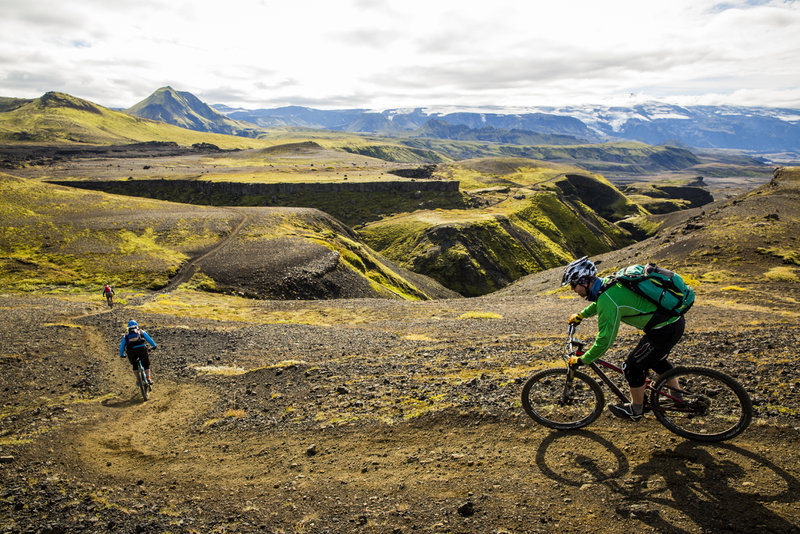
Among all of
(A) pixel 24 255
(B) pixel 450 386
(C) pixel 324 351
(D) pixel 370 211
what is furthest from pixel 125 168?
(B) pixel 450 386

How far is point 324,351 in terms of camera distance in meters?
24.4

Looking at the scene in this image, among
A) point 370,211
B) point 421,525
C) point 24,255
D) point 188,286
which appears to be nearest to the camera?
point 421,525

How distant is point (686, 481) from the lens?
8.29m

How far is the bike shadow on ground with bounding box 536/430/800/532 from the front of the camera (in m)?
7.31

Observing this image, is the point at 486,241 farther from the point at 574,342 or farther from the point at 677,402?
the point at 677,402

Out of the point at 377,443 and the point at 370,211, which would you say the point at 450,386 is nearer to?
the point at 377,443

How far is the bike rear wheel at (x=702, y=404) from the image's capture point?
920 centimetres

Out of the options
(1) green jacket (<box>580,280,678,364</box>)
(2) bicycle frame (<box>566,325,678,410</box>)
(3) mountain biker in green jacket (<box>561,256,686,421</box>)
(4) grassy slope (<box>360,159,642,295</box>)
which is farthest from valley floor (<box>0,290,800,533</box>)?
(4) grassy slope (<box>360,159,642,295</box>)

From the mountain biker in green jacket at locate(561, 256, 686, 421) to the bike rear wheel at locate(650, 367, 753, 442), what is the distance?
0.33 metres

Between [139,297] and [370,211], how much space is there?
3799 inches

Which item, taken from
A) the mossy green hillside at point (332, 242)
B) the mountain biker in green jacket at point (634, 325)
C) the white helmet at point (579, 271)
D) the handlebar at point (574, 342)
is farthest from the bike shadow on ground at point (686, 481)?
the mossy green hillside at point (332, 242)

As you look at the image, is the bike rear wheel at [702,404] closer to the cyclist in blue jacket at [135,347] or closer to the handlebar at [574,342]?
the handlebar at [574,342]

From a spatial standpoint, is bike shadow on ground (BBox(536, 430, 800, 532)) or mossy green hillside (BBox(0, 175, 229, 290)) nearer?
bike shadow on ground (BBox(536, 430, 800, 532))

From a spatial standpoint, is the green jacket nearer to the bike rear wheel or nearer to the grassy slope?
the bike rear wheel
